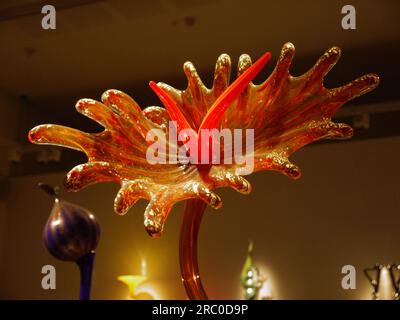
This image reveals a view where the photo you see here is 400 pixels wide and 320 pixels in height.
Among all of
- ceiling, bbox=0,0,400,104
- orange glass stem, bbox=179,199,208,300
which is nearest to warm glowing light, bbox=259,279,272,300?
ceiling, bbox=0,0,400,104

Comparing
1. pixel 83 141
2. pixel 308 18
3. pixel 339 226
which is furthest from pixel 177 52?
pixel 83 141

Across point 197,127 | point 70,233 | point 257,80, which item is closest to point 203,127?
point 197,127

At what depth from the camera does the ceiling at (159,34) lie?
3.47 m

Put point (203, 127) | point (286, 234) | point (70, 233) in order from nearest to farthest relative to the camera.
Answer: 1. point (203, 127)
2. point (70, 233)
3. point (286, 234)

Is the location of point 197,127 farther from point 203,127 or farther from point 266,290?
point 266,290

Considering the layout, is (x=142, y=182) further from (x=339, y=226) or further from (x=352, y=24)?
(x=339, y=226)

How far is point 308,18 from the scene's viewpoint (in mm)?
3549

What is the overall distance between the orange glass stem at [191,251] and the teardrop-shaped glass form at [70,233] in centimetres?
43

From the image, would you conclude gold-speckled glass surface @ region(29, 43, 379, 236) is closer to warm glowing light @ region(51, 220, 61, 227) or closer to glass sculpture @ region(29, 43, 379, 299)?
glass sculpture @ region(29, 43, 379, 299)

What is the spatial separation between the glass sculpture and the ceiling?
252 centimetres

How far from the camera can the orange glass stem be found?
95cm

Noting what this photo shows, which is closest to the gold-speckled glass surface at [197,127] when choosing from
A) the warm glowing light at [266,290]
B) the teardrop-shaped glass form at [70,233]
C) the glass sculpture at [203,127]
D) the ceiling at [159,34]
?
the glass sculpture at [203,127]

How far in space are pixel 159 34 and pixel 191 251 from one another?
3009mm

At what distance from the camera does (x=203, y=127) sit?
0.92m
